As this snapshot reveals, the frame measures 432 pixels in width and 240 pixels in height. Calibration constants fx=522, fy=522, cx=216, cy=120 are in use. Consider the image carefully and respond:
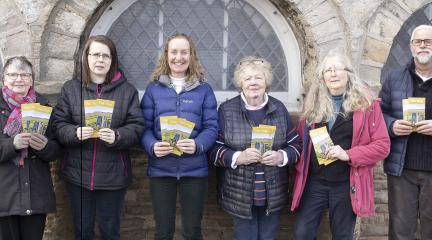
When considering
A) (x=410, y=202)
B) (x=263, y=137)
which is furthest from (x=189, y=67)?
(x=410, y=202)

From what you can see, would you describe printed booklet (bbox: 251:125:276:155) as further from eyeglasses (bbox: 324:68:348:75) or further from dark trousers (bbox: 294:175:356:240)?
eyeglasses (bbox: 324:68:348:75)

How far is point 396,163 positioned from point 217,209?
1.73 m

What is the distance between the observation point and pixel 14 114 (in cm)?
366

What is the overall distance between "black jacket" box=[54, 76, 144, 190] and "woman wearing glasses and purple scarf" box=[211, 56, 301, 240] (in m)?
0.68

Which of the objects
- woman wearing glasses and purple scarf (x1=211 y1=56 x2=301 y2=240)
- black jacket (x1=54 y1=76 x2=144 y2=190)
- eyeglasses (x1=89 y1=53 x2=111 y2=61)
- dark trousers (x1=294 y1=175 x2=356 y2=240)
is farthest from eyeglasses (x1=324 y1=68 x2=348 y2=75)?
eyeglasses (x1=89 y1=53 x2=111 y2=61)

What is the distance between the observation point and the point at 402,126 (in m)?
3.90

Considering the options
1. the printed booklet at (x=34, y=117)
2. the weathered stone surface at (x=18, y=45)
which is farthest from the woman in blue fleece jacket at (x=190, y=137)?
the weathered stone surface at (x=18, y=45)

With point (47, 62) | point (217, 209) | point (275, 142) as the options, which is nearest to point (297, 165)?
point (275, 142)

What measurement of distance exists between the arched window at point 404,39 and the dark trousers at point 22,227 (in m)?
3.45

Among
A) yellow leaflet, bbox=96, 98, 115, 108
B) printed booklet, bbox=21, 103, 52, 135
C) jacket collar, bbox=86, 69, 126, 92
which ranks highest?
jacket collar, bbox=86, 69, 126, 92

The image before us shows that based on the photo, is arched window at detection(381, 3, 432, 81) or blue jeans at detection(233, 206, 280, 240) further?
arched window at detection(381, 3, 432, 81)

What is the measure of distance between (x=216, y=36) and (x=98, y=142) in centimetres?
177

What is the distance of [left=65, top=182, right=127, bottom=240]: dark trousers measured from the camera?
3.96m

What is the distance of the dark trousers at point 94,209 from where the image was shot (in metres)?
3.96
